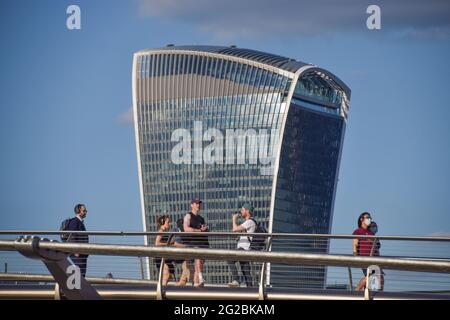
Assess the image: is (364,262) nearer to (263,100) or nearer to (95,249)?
(95,249)

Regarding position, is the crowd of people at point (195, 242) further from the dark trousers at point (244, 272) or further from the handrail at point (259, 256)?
the handrail at point (259, 256)

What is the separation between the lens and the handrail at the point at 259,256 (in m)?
11.5

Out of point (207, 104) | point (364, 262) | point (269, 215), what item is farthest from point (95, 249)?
point (207, 104)

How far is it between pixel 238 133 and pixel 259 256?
154843mm

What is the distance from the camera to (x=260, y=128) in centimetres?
15662

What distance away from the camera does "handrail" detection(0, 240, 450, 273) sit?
37.6 ft

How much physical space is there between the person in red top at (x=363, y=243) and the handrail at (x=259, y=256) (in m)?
4.88

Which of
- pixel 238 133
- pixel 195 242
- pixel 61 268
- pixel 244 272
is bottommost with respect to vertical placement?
pixel 244 272

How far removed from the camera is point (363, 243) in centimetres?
1817

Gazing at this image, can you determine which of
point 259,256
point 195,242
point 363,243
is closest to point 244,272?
point 195,242

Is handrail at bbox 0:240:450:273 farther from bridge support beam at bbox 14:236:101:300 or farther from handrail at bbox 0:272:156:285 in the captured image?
handrail at bbox 0:272:156:285

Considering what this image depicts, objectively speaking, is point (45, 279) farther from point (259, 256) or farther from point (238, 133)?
point (238, 133)

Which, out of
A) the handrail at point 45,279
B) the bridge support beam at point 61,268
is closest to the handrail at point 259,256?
the bridge support beam at point 61,268

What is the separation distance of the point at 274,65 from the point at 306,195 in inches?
758
